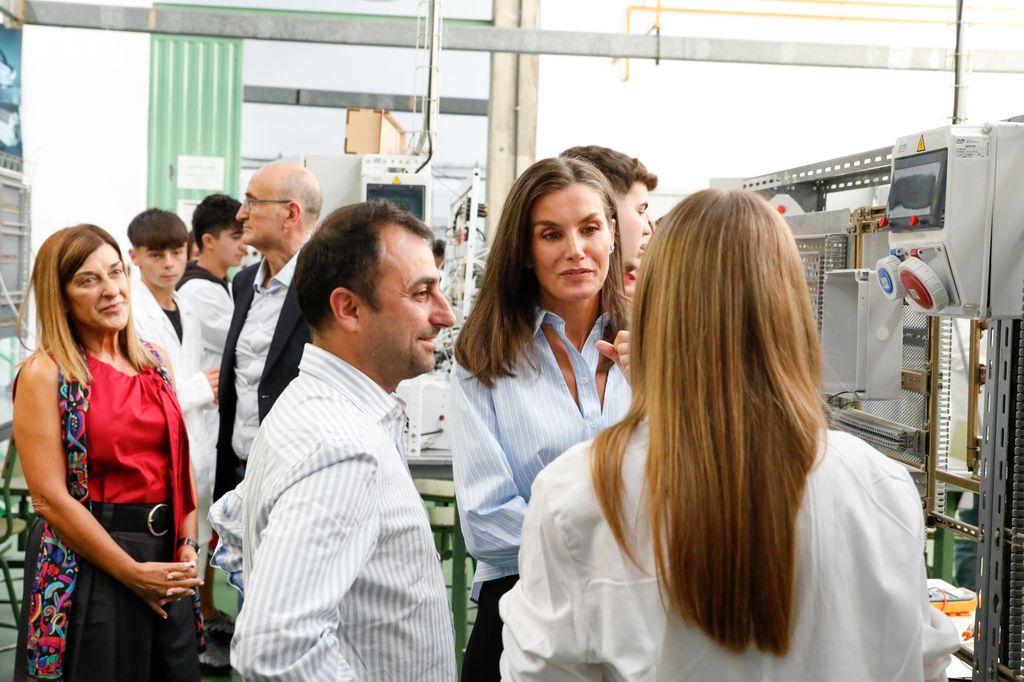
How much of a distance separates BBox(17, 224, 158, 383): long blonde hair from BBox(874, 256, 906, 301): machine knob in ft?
6.06

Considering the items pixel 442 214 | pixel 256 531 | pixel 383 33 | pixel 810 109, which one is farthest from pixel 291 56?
pixel 256 531

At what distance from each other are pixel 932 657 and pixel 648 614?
371mm

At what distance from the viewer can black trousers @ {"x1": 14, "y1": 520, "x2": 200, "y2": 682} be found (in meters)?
2.27

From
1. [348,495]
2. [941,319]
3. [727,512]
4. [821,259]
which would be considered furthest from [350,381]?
[821,259]

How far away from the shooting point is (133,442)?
240 centimetres

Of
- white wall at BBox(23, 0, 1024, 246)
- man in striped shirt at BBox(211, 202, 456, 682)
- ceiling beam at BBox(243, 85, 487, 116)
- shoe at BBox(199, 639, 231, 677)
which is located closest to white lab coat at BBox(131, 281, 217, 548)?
shoe at BBox(199, 639, 231, 677)

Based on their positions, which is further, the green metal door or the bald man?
the green metal door

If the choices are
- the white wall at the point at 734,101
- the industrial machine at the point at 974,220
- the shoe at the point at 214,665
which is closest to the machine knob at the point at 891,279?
the industrial machine at the point at 974,220

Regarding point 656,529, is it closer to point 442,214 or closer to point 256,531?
point 256,531

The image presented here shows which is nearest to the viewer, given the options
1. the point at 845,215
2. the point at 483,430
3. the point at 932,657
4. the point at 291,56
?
the point at 932,657

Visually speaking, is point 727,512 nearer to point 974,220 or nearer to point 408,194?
point 974,220

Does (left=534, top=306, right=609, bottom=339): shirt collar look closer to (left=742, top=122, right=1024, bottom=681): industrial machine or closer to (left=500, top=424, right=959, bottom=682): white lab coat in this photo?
(left=742, top=122, right=1024, bottom=681): industrial machine

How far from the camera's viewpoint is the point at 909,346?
2248mm

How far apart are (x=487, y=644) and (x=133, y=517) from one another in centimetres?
106
